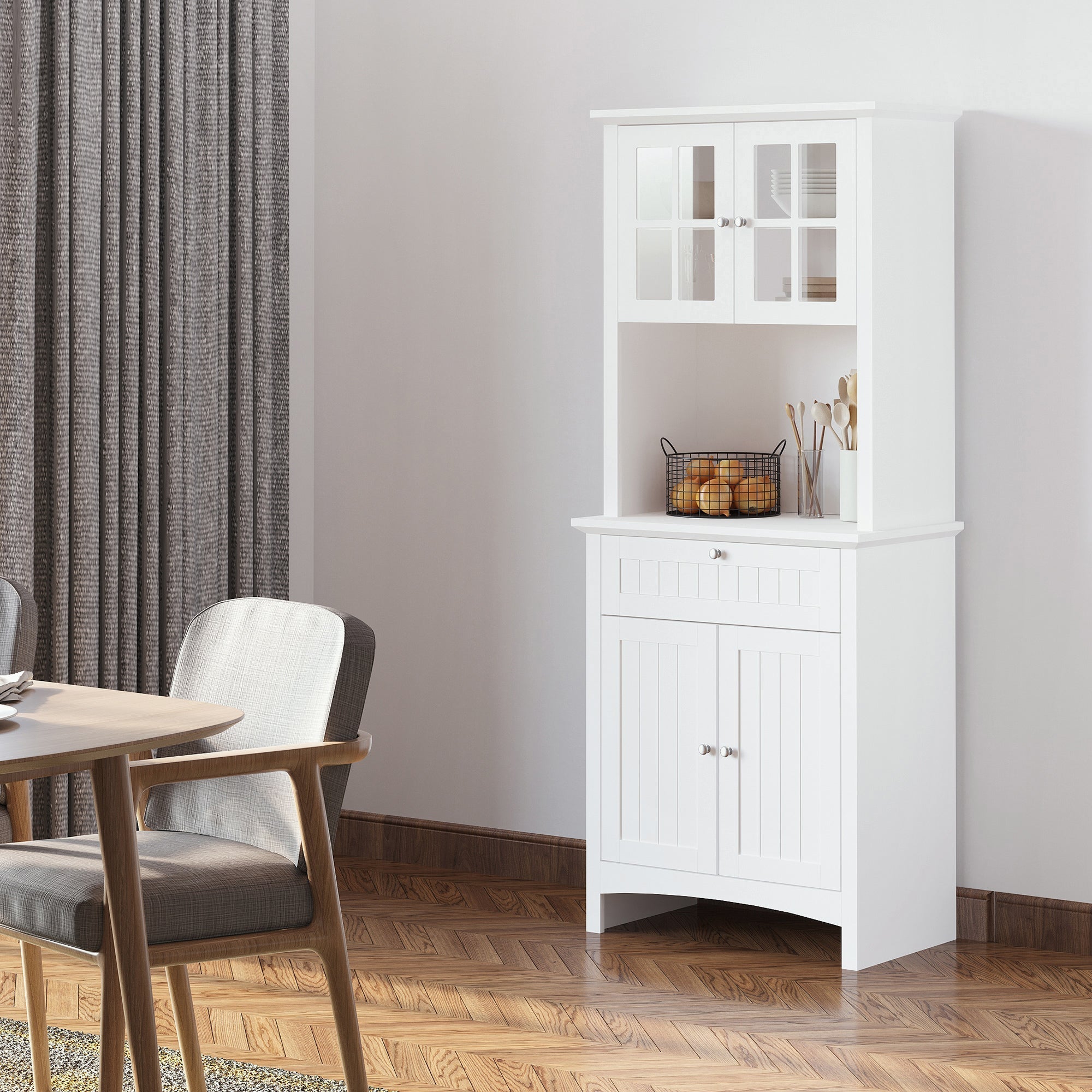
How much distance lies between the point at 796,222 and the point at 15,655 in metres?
1.82

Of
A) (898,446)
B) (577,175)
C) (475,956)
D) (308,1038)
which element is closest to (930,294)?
(898,446)

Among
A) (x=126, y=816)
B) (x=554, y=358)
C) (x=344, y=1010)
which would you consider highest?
(x=554, y=358)

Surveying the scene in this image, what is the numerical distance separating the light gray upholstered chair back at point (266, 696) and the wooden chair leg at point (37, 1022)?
0.30 meters

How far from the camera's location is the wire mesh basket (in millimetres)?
3828

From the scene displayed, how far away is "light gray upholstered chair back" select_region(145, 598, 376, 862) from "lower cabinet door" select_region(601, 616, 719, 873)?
1.14 meters

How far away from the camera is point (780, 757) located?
3623 millimetres

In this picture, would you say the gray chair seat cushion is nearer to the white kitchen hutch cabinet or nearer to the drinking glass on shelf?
the white kitchen hutch cabinet

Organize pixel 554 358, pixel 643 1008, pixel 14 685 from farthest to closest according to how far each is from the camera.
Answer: pixel 554 358 < pixel 643 1008 < pixel 14 685

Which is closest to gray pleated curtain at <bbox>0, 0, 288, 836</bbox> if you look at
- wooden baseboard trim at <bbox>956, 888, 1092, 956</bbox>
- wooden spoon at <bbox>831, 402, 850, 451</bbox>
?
wooden spoon at <bbox>831, 402, 850, 451</bbox>

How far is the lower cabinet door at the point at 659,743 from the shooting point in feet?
12.2

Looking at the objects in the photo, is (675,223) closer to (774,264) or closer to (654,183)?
(654,183)

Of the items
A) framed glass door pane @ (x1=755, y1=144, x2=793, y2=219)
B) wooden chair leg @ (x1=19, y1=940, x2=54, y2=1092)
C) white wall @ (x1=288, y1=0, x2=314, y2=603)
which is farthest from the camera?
white wall @ (x1=288, y1=0, x2=314, y2=603)

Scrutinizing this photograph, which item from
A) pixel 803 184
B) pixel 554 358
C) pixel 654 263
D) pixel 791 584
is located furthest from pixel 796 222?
pixel 554 358

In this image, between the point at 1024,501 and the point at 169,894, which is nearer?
the point at 169,894
